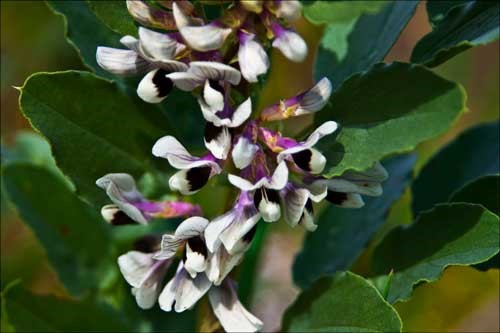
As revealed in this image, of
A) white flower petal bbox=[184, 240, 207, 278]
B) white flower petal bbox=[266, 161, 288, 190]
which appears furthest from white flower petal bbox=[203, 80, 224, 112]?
white flower petal bbox=[184, 240, 207, 278]

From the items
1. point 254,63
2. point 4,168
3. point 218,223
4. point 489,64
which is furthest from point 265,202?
point 489,64

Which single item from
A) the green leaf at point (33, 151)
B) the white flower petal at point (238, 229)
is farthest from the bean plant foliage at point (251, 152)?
the green leaf at point (33, 151)

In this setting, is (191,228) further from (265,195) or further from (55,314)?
(55,314)

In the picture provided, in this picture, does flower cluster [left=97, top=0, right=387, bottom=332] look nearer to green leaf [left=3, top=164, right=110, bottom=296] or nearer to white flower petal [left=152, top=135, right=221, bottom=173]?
white flower petal [left=152, top=135, right=221, bottom=173]

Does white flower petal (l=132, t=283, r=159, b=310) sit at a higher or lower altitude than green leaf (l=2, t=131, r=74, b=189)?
higher

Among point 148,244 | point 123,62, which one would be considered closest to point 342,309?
point 148,244

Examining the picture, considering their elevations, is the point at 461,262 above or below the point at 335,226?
above

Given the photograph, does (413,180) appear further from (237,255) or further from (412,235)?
(237,255)
